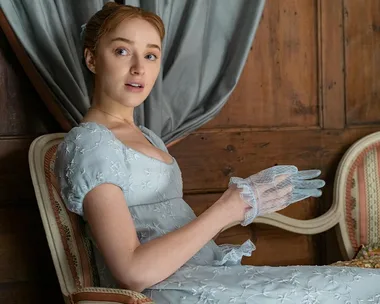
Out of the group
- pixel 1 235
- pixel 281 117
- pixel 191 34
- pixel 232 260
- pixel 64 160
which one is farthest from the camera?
pixel 281 117

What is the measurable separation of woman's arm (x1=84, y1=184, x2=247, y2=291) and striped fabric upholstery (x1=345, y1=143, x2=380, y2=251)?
1.03 metres

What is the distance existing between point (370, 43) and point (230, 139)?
0.67 metres

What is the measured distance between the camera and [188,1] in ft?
6.62

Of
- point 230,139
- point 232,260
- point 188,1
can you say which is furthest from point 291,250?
point 188,1

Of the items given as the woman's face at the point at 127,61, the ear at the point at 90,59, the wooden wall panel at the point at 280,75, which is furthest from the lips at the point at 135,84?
the wooden wall panel at the point at 280,75

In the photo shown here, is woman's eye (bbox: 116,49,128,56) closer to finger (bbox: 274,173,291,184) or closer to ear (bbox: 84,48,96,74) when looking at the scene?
ear (bbox: 84,48,96,74)

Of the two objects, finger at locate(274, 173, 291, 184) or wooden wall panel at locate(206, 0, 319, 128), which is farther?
wooden wall panel at locate(206, 0, 319, 128)

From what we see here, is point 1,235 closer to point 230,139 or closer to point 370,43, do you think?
point 230,139

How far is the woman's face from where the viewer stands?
142cm

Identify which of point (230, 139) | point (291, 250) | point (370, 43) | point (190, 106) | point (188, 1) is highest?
point (188, 1)

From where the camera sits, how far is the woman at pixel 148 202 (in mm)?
1229

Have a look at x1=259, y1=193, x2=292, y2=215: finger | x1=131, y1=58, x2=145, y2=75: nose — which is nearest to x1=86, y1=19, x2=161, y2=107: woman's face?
x1=131, y1=58, x2=145, y2=75: nose

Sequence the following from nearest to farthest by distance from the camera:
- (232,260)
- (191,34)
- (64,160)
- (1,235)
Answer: (64,160)
(232,260)
(1,235)
(191,34)

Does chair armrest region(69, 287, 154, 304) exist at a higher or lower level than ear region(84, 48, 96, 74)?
lower
